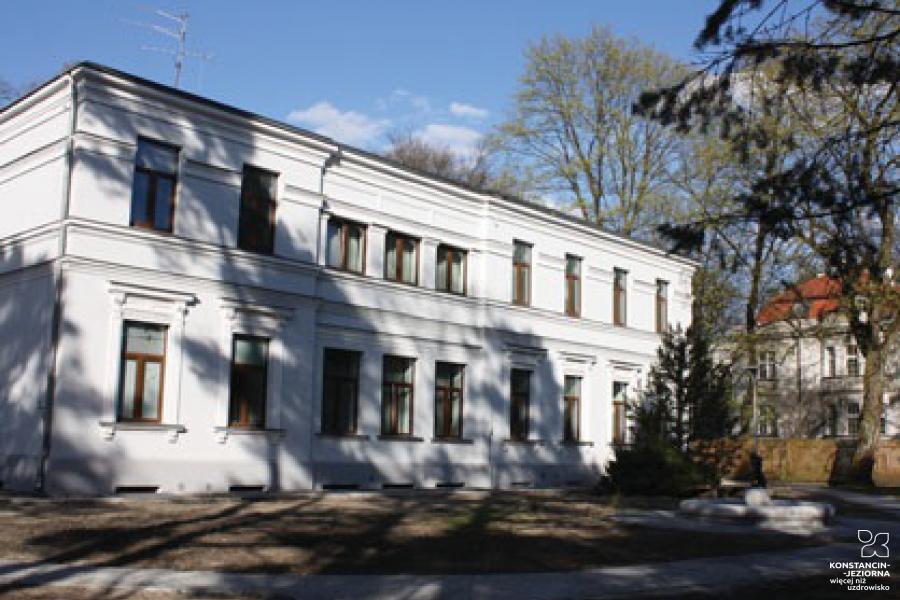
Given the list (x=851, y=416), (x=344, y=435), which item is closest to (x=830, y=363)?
(x=851, y=416)

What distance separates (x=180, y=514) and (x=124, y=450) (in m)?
5.04

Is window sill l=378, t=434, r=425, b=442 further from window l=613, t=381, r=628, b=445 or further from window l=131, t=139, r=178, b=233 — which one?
window l=613, t=381, r=628, b=445

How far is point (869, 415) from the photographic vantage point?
36.5m

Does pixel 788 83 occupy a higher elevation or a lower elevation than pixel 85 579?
higher

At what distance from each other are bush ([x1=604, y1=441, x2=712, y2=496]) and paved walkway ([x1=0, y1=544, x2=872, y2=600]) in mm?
13066

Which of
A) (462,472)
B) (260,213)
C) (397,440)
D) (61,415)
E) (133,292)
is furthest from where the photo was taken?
(462,472)

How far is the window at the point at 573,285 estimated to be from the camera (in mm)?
33312

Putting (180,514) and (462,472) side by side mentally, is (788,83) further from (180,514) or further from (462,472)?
(462,472)

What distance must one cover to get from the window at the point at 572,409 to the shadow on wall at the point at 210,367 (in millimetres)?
3978

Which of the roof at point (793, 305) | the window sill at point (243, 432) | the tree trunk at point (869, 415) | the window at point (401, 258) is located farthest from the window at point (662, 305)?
the window sill at point (243, 432)

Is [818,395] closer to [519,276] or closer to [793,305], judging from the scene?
[793,305]

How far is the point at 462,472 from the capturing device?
A: 2845cm

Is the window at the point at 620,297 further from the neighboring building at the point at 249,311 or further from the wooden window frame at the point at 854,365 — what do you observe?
the wooden window frame at the point at 854,365

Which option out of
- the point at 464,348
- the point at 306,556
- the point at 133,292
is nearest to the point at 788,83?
the point at 306,556
